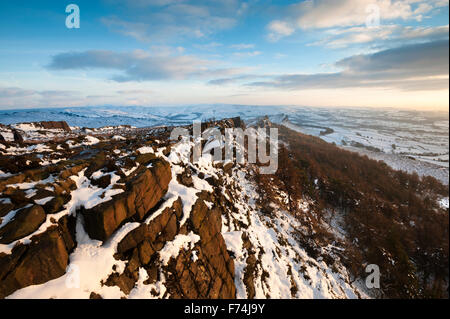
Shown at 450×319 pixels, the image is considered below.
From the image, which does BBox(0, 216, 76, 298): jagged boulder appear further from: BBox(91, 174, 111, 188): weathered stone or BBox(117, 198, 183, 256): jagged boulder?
BBox(91, 174, 111, 188): weathered stone

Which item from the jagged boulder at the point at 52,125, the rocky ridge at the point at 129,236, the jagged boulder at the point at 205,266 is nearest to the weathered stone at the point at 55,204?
the rocky ridge at the point at 129,236

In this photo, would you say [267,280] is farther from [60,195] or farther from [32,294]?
[60,195]

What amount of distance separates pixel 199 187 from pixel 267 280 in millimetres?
9735

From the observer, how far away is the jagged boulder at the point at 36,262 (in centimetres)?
633

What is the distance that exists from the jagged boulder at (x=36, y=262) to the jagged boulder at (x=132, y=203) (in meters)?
1.31

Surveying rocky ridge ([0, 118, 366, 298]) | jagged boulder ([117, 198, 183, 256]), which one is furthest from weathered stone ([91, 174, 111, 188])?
jagged boulder ([117, 198, 183, 256])

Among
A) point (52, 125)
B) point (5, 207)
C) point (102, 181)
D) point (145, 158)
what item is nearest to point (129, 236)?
point (102, 181)

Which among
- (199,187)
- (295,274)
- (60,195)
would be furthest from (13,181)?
(295,274)

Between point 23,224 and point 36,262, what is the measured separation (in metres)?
Result: 1.75

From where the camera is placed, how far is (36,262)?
22.5ft

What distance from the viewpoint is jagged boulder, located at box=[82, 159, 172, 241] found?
345 inches

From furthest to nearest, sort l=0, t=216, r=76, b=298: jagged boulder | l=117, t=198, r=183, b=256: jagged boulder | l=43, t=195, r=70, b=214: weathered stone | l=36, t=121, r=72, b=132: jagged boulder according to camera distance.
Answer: l=36, t=121, r=72, b=132: jagged boulder, l=117, t=198, r=183, b=256: jagged boulder, l=43, t=195, r=70, b=214: weathered stone, l=0, t=216, r=76, b=298: jagged boulder

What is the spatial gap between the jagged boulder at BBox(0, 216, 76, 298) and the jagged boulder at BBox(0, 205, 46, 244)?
438 millimetres

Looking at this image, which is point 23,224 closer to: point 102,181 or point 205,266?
point 102,181
